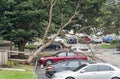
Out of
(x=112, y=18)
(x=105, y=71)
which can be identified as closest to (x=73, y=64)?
(x=105, y=71)

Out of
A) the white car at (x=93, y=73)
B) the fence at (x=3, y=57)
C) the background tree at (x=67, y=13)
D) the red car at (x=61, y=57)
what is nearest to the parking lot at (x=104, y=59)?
the red car at (x=61, y=57)

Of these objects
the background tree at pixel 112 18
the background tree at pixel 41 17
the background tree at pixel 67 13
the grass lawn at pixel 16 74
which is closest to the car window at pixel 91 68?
the grass lawn at pixel 16 74

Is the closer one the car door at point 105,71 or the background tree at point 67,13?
the car door at point 105,71

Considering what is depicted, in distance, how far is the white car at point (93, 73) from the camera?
23.0 m

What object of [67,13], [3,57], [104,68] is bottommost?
[3,57]

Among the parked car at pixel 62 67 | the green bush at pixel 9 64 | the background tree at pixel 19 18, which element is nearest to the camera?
the parked car at pixel 62 67

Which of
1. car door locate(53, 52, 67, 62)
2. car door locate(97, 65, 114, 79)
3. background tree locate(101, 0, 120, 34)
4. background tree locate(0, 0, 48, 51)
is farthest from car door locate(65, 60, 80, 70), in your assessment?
background tree locate(101, 0, 120, 34)

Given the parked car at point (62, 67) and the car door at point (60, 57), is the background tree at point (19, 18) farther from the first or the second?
the parked car at point (62, 67)

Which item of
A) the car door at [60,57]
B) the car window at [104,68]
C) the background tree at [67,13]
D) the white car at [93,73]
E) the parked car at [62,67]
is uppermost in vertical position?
the background tree at [67,13]

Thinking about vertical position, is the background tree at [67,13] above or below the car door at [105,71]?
above

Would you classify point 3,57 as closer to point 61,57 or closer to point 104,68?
point 61,57

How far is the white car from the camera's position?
2302cm

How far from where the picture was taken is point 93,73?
23.3m

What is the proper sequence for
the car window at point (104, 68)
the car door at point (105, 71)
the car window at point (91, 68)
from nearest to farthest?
the car door at point (105, 71) < the car window at point (91, 68) < the car window at point (104, 68)
